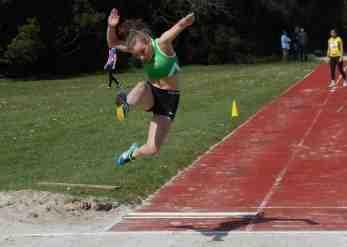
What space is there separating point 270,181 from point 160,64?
4.53m

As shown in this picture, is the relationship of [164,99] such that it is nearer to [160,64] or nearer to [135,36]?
[160,64]

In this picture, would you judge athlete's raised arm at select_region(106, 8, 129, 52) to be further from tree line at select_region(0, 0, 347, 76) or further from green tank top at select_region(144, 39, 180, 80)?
tree line at select_region(0, 0, 347, 76)

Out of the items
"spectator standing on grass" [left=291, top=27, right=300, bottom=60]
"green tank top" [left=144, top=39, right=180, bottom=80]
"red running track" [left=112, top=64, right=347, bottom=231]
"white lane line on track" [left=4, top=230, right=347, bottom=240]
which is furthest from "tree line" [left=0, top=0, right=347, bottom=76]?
"green tank top" [left=144, top=39, right=180, bottom=80]

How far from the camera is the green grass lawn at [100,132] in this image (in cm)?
1301

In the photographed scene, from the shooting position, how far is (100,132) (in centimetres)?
1823

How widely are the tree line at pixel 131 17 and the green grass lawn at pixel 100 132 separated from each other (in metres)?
10.2

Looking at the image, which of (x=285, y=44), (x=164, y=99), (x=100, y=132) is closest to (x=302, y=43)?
(x=285, y=44)

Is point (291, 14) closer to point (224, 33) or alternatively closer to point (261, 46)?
point (261, 46)

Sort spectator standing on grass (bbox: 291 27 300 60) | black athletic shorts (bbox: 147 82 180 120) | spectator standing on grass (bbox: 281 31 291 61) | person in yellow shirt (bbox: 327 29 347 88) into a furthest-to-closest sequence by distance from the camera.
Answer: spectator standing on grass (bbox: 281 31 291 61) < spectator standing on grass (bbox: 291 27 300 60) < person in yellow shirt (bbox: 327 29 347 88) < black athletic shorts (bbox: 147 82 180 120)

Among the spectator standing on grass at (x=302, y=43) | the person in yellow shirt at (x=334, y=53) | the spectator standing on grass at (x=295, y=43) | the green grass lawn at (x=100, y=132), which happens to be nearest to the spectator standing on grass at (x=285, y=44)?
the spectator standing on grass at (x=295, y=43)

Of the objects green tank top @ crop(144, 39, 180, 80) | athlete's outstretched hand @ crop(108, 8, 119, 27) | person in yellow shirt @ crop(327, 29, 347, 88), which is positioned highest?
athlete's outstretched hand @ crop(108, 8, 119, 27)

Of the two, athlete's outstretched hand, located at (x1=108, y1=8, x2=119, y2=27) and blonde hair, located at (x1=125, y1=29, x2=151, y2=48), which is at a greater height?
athlete's outstretched hand, located at (x1=108, y1=8, x2=119, y2=27)

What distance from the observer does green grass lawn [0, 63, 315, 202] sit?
13008 millimetres

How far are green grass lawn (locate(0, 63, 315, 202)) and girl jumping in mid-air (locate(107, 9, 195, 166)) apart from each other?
249 centimetres
